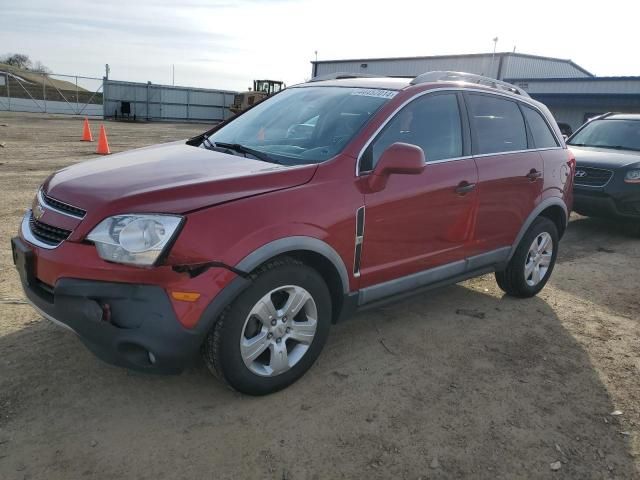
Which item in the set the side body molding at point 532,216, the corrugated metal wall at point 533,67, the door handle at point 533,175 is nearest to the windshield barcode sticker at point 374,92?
the door handle at point 533,175

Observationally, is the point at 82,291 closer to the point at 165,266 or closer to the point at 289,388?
the point at 165,266

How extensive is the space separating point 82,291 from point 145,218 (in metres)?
0.46

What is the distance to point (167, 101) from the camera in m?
34.2

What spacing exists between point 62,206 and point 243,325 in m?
1.16

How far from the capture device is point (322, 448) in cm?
272

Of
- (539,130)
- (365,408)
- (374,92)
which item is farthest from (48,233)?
(539,130)

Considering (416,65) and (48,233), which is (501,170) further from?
(416,65)

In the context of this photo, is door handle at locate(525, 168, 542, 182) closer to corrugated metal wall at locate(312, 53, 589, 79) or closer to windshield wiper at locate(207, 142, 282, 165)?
windshield wiper at locate(207, 142, 282, 165)

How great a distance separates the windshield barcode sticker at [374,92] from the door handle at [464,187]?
820 millimetres

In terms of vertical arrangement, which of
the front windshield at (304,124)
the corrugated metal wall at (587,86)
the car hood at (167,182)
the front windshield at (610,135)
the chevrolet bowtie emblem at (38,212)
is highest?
the corrugated metal wall at (587,86)

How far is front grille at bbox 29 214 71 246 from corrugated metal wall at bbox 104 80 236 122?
31775 millimetres

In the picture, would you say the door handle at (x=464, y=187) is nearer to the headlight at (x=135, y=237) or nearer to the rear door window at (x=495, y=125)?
the rear door window at (x=495, y=125)

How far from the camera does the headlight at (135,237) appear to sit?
8.41ft

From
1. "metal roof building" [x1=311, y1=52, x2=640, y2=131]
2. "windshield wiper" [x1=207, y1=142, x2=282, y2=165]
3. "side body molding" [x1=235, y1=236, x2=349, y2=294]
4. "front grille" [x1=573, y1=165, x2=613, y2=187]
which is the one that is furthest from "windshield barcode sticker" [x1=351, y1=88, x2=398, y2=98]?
"metal roof building" [x1=311, y1=52, x2=640, y2=131]
